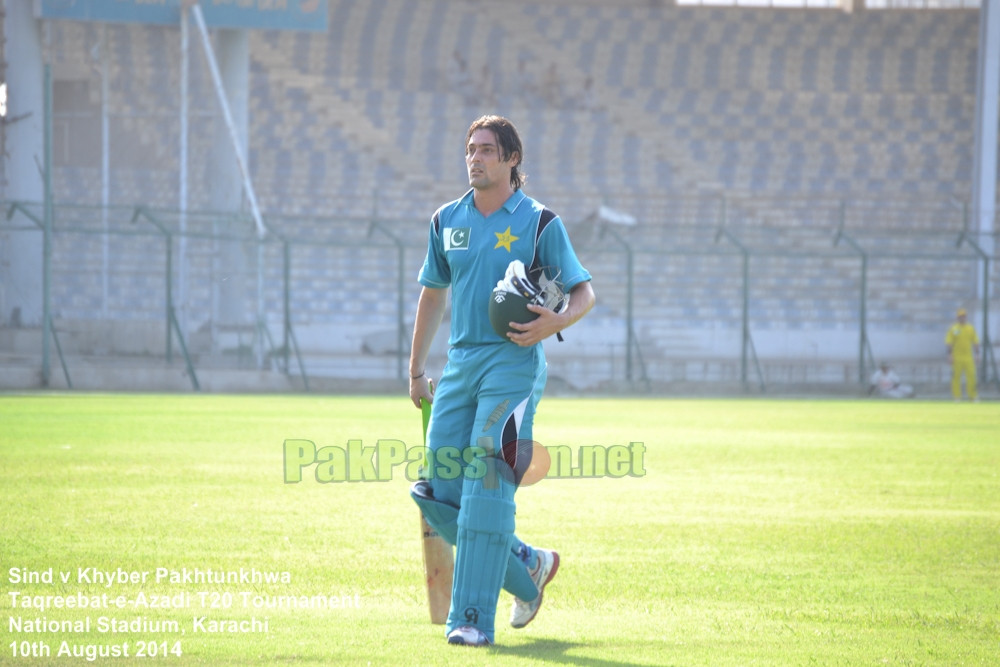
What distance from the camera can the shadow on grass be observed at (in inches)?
169

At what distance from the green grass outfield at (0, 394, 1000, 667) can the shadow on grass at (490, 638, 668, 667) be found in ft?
0.06

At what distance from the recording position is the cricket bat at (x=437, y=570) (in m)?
4.98

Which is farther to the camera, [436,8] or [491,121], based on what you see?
[436,8]

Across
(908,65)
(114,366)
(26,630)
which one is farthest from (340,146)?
(26,630)

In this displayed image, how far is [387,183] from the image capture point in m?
34.1

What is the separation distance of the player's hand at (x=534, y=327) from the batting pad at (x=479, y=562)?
571 mm

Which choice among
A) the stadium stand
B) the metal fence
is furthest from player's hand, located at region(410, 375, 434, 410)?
the stadium stand

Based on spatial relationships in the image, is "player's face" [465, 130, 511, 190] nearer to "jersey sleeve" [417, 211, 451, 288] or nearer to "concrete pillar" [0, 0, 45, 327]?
"jersey sleeve" [417, 211, 451, 288]

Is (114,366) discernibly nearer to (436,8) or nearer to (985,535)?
(985,535)

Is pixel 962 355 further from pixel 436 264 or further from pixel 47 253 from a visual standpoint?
pixel 436 264

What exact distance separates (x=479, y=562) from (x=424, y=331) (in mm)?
1038

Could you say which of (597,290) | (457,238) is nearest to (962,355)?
(597,290)

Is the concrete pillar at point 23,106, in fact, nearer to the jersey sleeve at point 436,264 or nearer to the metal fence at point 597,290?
the metal fence at point 597,290

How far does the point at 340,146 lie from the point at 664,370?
12365mm
